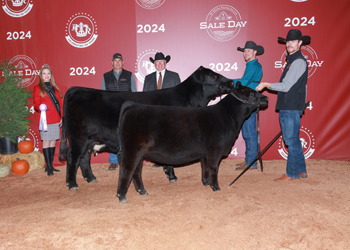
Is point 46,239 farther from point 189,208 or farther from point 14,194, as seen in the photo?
point 14,194

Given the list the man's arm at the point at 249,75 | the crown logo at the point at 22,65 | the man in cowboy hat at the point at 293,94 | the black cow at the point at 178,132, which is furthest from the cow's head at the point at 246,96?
the crown logo at the point at 22,65

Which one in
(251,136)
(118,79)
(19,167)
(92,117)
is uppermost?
(118,79)

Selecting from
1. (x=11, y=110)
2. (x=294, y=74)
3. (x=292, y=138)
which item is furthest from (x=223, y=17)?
(x=11, y=110)

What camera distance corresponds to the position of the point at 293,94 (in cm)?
455

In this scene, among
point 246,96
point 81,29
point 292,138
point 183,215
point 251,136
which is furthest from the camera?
point 81,29

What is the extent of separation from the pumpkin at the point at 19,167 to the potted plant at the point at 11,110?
1.29ft

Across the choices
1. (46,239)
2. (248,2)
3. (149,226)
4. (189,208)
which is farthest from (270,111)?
(46,239)

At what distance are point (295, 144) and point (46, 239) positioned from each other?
390 cm

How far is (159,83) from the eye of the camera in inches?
234

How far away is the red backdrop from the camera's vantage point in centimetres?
623

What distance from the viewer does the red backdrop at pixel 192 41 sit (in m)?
6.23

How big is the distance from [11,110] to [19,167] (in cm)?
121

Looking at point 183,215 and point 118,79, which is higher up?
point 118,79

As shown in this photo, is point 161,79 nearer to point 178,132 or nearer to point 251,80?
point 251,80
